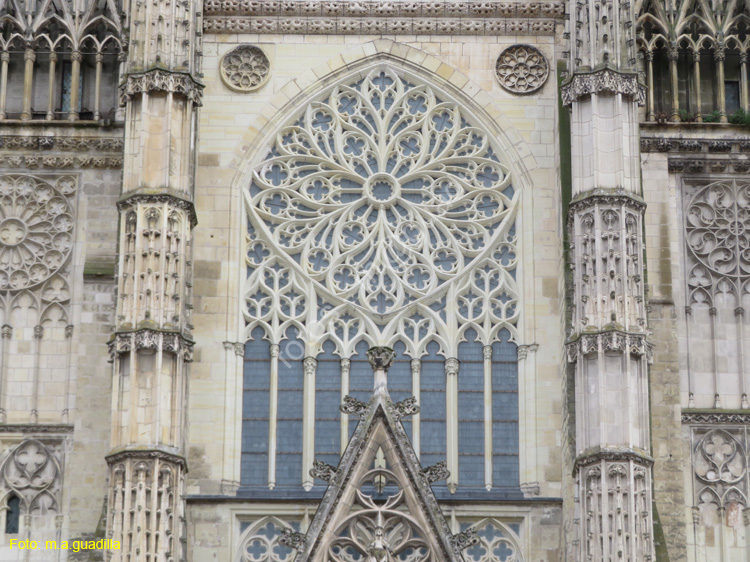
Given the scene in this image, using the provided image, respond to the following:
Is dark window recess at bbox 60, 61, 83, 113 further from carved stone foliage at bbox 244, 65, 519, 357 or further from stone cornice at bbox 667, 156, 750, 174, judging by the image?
stone cornice at bbox 667, 156, 750, 174

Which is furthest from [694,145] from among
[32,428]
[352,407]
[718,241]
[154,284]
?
[32,428]

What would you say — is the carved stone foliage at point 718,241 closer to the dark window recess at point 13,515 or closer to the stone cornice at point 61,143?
the stone cornice at point 61,143

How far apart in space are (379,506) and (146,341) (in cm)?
390

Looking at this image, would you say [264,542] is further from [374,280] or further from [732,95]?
[732,95]

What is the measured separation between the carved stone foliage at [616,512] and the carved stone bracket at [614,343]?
1.60m

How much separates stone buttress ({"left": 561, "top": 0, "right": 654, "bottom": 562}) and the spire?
1959 mm

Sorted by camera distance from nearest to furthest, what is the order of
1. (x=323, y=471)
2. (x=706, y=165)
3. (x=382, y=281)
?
(x=323, y=471)
(x=382, y=281)
(x=706, y=165)

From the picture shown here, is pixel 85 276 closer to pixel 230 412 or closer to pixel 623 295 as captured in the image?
pixel 230 412

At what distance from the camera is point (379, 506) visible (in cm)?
2888

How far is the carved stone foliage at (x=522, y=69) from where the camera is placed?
32375mm

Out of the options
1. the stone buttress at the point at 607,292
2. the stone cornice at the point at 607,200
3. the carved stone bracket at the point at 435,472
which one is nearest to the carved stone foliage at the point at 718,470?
the stone buttress at the point at 607,292

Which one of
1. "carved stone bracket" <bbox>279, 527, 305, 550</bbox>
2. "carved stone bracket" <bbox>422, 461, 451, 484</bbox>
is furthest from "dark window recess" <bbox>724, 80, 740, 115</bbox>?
"carved stone bracket" <bbox>279, 527, 305, 550</bbox>

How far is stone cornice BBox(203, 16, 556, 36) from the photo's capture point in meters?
32.6

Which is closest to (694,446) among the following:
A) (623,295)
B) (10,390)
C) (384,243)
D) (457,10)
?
(623,295)
